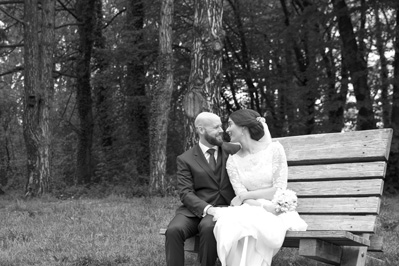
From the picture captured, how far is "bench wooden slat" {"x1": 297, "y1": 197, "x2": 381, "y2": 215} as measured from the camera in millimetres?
5562

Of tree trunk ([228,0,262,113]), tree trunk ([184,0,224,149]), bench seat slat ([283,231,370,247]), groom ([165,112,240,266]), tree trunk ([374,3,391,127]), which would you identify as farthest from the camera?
tree trunk ([228,0,262,113])

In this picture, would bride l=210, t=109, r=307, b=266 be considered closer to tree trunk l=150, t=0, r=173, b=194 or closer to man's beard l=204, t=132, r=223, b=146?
man's beard l=204, t=132, r=223, b=146

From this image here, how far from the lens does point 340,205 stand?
577 centimetres

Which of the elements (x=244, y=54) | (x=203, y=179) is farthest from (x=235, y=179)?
(x=244, y=54)

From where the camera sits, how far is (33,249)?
7.24 meters

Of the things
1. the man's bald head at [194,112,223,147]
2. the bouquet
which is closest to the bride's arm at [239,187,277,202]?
the bouquet

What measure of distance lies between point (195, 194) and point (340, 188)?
134 centimetres

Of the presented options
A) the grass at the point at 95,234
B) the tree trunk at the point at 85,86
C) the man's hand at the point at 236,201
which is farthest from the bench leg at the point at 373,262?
the tree trunk at the point at 85,86

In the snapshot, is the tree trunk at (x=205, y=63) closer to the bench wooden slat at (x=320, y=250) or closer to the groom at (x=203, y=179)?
the groom at (x=203, y=179)

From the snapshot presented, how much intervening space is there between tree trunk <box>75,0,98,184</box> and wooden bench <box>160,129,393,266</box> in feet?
53.7

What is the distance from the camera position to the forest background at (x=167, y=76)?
45.8ft

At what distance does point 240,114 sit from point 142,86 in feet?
50.4

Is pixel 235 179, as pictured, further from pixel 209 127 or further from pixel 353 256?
pixel 353 256

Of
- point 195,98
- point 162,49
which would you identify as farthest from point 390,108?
point 195,98
